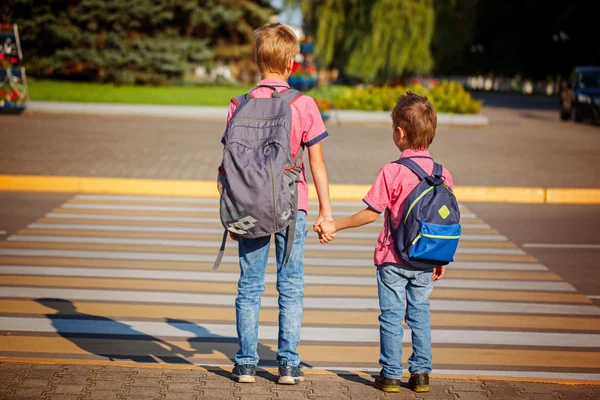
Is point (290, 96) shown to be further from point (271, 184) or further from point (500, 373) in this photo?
point (500, 373)

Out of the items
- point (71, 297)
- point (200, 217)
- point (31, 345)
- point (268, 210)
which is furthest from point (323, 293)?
point (200, 217)

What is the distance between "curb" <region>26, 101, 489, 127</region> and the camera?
23734 millimetres

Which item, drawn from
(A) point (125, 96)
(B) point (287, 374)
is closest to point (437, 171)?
(B) point (287, 374)

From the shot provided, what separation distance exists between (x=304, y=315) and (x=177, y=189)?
6223mm

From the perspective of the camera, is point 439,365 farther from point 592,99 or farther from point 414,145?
point 592,99

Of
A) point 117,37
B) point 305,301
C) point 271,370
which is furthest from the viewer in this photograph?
point 117,37

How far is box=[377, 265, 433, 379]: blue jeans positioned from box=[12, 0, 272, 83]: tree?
3829 centimetres

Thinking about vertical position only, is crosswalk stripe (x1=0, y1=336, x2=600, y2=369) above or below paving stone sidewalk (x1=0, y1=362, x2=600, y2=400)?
below

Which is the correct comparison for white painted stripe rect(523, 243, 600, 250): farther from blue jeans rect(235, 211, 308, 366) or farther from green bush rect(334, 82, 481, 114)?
green bush rect(334, 82, 481, 114)

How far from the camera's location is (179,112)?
985 inches

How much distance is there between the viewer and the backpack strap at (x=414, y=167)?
13.6ft

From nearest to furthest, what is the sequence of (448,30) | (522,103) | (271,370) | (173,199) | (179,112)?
(271,370) < (173,199) < (179,112) < (448,30) < (522,103)

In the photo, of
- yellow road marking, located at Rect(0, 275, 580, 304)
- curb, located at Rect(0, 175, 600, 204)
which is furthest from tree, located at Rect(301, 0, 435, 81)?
yellow road marking, located at Rect(0, 275, 580, 304)

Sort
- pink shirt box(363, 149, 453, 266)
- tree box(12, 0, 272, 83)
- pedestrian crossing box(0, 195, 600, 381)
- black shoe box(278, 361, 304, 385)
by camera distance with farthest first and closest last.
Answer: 1. tree box(12, 0, 272, 83)
2. pedestrian crossing box(0, 195, 600, 381)
3. black shoe box(278, 361, 304, 385)
4. pink shirt box(363, 149, 453, 266)
